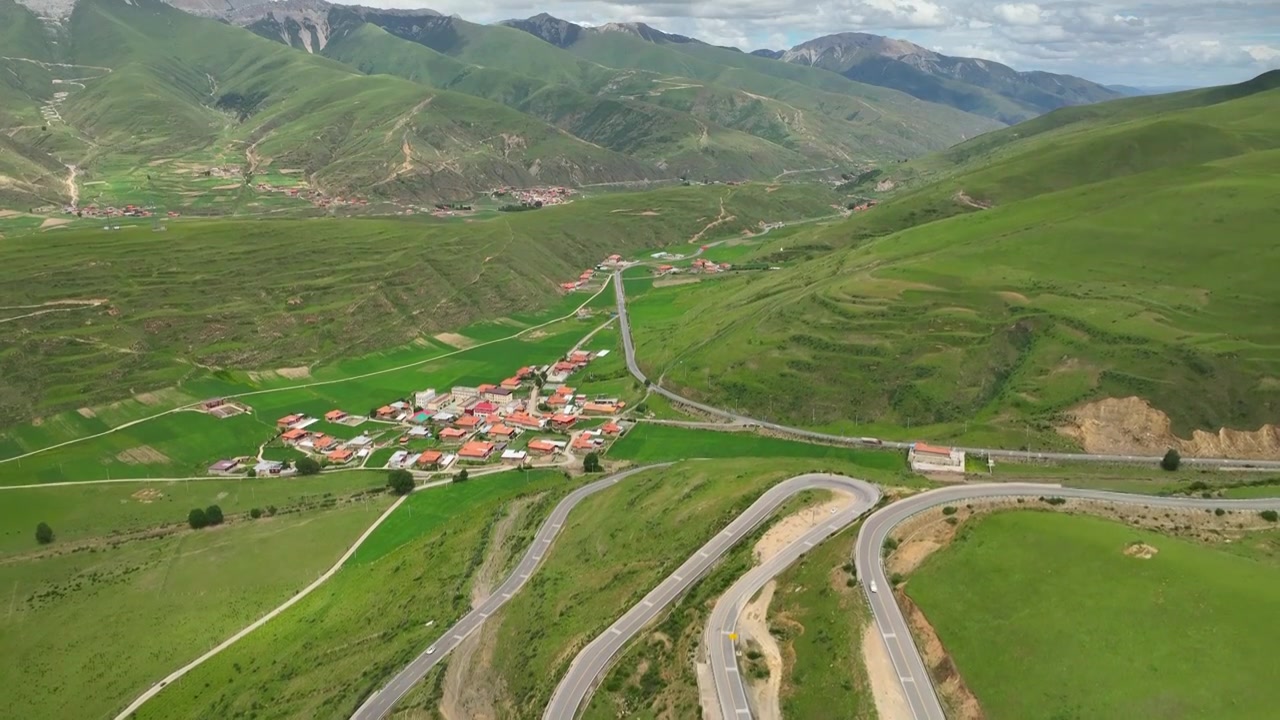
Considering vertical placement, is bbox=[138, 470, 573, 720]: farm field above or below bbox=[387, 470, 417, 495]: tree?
below

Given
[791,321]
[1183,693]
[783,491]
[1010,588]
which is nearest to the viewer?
[1183,693]

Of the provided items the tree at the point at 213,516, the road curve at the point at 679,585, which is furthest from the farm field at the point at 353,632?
the tree at the point at 213,516

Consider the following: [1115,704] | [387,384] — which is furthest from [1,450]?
[1115,704]

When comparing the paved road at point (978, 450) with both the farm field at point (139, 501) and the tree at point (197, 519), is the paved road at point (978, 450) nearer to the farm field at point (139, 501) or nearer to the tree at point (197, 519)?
the farm field at point (139, 501)

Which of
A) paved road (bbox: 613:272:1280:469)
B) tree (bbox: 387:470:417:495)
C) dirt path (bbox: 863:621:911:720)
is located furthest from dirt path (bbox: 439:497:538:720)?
paved road (bbox: 613:272:1280:469)

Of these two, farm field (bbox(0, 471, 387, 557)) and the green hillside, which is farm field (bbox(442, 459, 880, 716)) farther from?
farm field (bbox(0, 471, 387, 557))

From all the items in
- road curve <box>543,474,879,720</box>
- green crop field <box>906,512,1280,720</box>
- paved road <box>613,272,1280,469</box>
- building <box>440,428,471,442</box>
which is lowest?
building <box>440,428,471,442</box>

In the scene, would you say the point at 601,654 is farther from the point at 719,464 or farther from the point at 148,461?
the point at 148,461
